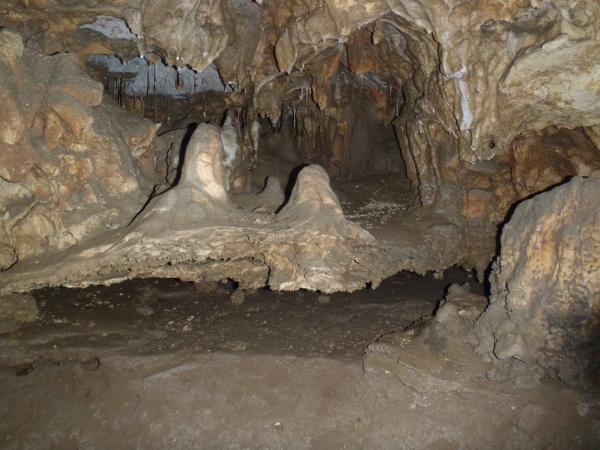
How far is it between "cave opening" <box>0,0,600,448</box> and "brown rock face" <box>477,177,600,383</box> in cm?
3

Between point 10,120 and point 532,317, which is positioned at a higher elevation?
point 10,120

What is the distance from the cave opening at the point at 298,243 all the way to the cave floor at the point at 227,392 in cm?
3

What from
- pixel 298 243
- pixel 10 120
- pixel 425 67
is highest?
pixel 425 67

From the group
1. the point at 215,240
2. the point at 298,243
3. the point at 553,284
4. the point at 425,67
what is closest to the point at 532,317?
the point at 553,284

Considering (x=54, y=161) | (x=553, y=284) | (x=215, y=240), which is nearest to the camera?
(x=553, y=284)

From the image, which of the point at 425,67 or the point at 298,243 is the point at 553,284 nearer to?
the point at 298,243

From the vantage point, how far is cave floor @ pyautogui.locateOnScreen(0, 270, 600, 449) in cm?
598

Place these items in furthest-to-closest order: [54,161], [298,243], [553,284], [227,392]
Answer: [227,392] < [298,243] < [54,161] < [553,284]

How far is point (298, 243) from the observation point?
6039mm

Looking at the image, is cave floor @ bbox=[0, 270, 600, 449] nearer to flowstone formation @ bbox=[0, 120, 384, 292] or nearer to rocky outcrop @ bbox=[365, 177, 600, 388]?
rocky outcrop @ bbox=[365, 177, 600, 388]

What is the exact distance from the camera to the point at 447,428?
604 centimetres

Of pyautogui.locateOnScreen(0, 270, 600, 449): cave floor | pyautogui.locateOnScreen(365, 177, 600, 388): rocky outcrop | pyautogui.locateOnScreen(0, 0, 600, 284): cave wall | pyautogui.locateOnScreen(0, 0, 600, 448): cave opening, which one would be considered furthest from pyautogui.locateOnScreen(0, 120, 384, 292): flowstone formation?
pyautogui.locateOnScreen(0, 270, 600, 449): cave floor

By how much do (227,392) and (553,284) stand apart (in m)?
4.92

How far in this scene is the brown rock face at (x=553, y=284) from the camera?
16.9 ft
